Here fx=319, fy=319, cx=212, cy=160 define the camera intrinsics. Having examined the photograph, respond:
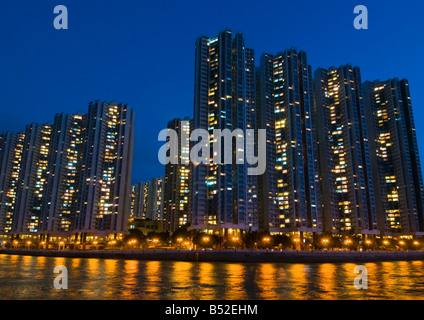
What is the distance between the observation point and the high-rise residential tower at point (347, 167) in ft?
597

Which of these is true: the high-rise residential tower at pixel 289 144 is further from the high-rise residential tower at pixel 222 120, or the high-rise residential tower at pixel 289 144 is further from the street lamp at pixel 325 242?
the high-rise residential tower at pixel 222 120

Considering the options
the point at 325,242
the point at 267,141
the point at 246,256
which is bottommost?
the point at 246,256

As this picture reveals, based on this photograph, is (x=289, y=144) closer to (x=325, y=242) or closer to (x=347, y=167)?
(x=347, y=167)

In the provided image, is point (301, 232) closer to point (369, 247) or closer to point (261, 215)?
point (261, 215)

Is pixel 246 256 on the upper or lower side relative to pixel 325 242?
lower

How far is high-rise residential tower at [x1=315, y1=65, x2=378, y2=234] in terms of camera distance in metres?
182

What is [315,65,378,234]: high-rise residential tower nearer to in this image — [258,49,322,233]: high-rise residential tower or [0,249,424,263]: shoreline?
[258,49,322,233]: high-rise residential tower

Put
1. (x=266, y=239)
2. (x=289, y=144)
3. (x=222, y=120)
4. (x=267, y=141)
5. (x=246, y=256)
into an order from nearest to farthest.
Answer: (x=246, y=256), (x=266, y=239), (x=222, y=120), (x=289, y=144), (x=267, y=141)

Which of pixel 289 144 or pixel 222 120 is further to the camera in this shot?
pixel 289 144

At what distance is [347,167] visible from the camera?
7392 inches

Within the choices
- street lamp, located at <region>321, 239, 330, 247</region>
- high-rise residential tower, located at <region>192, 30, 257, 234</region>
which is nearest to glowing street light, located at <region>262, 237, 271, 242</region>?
high-rise residential tower, located at <region>192, 30, 257, 234</region>

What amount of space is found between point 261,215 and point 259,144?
39.5 m

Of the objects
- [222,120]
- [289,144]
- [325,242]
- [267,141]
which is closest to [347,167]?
[289,144]
